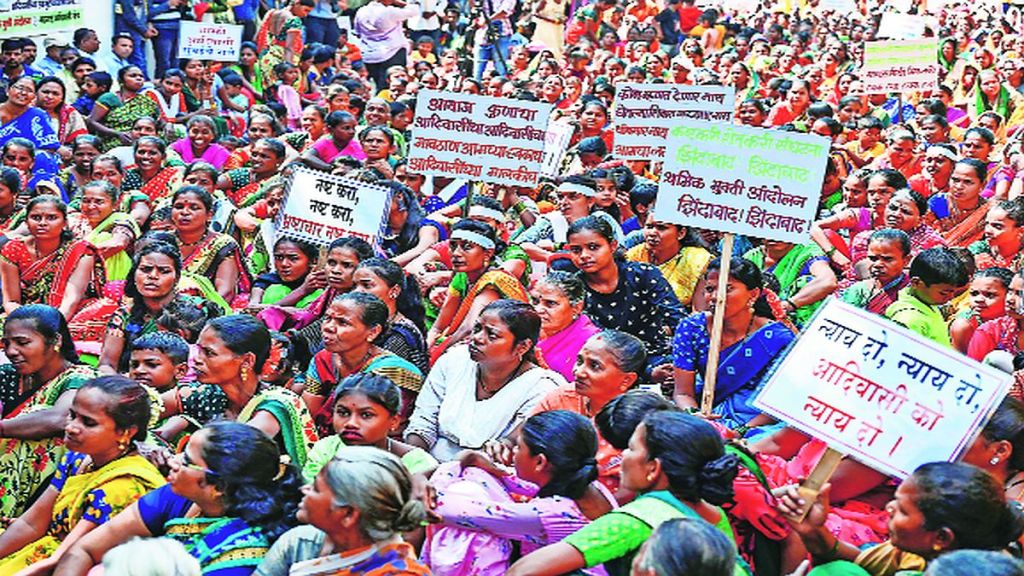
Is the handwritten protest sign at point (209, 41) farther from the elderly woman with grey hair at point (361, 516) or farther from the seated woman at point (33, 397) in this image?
the elderly woman with grey hair at point (361, 516)

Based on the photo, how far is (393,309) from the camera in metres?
6.17

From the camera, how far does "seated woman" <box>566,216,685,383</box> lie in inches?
253

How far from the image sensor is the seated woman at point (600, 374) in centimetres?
477

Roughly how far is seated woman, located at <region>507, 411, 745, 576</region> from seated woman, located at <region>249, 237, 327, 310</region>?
375 cm

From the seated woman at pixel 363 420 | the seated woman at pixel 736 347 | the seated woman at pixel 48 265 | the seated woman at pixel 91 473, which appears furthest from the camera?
the seated woman at pixel 48 265

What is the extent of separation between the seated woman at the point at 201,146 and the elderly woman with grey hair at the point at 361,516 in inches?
311

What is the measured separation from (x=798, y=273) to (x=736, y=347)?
2.39m

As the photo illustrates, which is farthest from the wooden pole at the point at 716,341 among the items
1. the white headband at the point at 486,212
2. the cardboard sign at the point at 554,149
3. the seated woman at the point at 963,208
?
the cardboard sign at the point at 554,149

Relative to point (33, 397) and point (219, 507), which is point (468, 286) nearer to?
point (33, 397)

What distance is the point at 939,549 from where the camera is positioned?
11.1 ft

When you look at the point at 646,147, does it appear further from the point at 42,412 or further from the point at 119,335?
the point at 42,412

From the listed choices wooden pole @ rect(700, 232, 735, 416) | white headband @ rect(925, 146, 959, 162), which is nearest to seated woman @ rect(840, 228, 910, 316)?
wooden pole @ rect(700, 232, 735, 416)

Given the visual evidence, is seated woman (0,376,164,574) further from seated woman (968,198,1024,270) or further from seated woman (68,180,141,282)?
seated woman (968,198,1024,270)

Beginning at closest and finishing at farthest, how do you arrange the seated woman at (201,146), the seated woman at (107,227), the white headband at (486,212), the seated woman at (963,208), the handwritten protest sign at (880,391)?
1. the handwritten protest sign at (880,391)
2. the seated woman at (107,227)
3. the white headband at (486,212)
4. the seated woman at (963,208)
5. the seated woman at (201,146)
